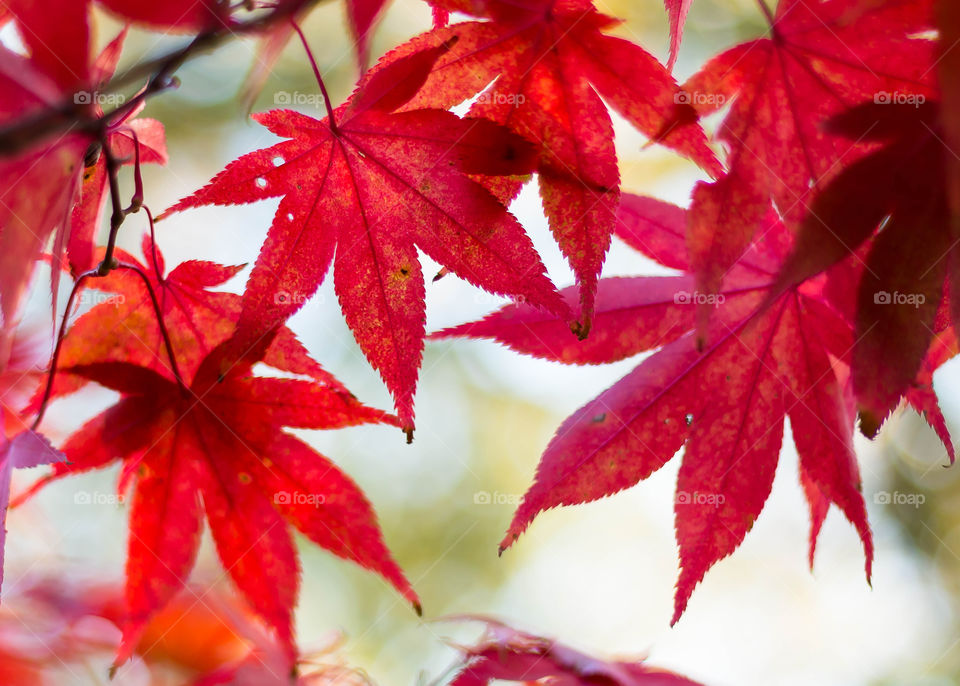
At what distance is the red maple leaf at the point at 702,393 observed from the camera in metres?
0.84

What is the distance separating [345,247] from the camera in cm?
83

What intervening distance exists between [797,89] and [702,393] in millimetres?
367

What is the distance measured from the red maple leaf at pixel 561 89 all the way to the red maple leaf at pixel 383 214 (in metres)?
0.04

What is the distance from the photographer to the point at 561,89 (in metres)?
0.79

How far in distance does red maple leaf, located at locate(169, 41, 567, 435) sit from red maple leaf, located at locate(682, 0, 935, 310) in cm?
20

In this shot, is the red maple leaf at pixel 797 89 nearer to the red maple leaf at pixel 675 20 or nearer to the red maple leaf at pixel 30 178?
the red maple leaf at pixel 675 20

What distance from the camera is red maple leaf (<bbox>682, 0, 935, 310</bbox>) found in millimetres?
708

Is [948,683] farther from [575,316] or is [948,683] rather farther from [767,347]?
[575,316]
